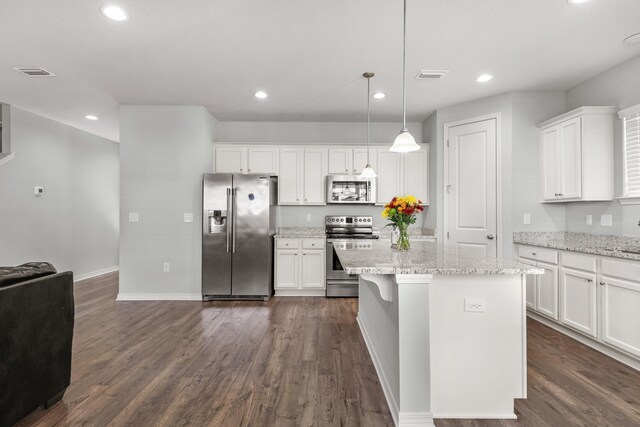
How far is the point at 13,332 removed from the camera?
5.44 feet

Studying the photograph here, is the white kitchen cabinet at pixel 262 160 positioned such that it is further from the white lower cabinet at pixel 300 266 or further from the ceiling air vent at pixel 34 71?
the ceiling air vent at pixel 34 71

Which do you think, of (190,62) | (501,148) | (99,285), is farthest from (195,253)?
(501,148)

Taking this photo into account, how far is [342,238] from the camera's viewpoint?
4.75 meters

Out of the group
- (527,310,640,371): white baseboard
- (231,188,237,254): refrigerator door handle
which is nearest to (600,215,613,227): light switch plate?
(527,310,640,371): white baseboard

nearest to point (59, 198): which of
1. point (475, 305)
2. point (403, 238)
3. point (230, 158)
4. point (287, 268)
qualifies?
point (230, 158)

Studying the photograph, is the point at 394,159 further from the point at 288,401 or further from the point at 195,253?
the point at 288,401

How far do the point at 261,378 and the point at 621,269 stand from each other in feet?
9.38

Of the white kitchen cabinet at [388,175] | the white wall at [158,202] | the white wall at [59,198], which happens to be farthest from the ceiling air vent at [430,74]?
the white wall at [59,198]

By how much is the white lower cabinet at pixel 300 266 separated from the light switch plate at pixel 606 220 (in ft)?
10.4

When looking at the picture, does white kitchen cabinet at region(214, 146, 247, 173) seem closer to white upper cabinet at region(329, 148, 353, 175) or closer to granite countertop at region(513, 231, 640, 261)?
white upper cabinet at region(329, 148, 353, 175)

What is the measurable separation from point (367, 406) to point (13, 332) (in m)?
1.97

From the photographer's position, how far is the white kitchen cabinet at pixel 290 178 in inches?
193

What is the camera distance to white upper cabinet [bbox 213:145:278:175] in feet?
16.1

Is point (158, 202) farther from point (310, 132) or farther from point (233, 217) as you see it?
point (310, 132)
